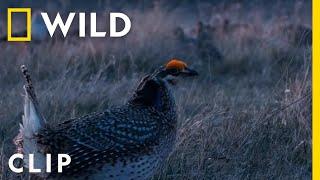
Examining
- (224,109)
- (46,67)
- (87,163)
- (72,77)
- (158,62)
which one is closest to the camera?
(87,163)

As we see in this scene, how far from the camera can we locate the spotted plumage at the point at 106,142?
510 cm

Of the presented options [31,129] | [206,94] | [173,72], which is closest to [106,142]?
[31,129]

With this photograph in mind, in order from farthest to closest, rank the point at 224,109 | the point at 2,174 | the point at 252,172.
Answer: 1. the point at 224,109
2. the point at 252,172
3. the point at 2,174

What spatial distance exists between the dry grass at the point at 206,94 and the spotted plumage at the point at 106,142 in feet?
2.19

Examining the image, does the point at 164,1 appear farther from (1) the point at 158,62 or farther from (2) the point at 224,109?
(2) the point at 224,109

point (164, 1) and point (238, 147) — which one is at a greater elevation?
point (164, 1)

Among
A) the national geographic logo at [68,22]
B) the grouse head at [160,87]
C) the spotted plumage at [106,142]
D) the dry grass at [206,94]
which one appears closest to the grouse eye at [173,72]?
the grouse head at [160,87]

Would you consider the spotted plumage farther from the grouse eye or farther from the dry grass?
the dry grass

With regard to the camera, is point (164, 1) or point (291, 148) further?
point (164, 1)

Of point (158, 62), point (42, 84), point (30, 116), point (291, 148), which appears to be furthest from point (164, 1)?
point (30, 116)

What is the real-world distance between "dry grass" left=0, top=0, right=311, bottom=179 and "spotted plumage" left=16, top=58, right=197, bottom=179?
2.19 ft

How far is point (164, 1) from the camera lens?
1547 centimetres

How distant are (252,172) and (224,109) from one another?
41.8 inches

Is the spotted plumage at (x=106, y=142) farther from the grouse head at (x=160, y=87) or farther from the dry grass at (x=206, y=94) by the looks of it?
the dry grass at (x=206, y=94)
